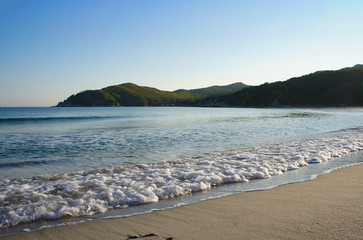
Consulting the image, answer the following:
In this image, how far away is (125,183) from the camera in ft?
20.9

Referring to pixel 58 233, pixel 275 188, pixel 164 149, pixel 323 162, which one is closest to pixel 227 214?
pixel 275 188

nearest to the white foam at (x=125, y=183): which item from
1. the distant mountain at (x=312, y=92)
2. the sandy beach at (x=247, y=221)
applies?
the sandy beach at (x=247, y=221)

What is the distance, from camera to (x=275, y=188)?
593cm

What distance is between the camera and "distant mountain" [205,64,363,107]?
102938 mm

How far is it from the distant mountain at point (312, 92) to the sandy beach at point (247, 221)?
10783 cm

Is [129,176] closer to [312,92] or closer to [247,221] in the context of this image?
[247,221]

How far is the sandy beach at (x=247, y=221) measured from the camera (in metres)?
3.56

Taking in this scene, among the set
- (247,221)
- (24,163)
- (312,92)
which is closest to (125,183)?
(247,221)

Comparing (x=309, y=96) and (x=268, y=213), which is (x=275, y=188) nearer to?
(x=268, y=213)

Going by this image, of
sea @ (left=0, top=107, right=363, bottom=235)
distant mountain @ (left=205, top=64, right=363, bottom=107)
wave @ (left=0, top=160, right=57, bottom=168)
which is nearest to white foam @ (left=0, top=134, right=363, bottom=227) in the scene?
sea @ (left=0, top=107, right=363, bottom=235)

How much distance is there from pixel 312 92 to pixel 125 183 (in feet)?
411

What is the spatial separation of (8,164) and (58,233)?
659 cm

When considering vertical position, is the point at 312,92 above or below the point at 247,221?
above

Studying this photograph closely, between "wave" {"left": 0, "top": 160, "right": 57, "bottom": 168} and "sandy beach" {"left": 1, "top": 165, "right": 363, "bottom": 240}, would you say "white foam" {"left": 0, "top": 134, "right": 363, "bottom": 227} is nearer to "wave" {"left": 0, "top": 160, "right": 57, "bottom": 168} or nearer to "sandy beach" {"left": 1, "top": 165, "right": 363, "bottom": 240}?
"sandy beach" {"left": 1, "top": 165, "right": 363, "bottom": 240}
